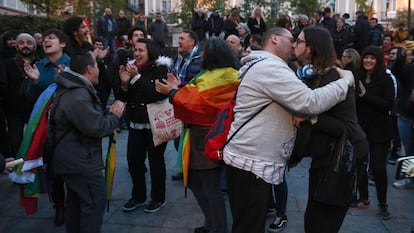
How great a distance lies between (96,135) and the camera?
10.7ft

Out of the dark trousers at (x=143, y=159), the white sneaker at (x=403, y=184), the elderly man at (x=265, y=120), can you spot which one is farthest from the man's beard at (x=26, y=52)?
the white sneaker at (x=403, y=184)

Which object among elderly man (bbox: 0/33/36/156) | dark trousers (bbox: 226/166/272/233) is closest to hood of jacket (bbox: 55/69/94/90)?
dark trousers (bbox: 226/166/272/233)

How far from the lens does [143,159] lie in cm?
465

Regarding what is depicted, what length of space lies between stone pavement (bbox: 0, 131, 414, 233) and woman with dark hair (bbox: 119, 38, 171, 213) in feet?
0.63

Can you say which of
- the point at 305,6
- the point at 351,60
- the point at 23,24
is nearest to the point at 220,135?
the point at 351,60

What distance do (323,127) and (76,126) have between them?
6.07ft

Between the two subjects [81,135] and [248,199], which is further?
[81,135]

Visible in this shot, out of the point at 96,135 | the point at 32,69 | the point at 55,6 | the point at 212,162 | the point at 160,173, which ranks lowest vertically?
the point at 160,173

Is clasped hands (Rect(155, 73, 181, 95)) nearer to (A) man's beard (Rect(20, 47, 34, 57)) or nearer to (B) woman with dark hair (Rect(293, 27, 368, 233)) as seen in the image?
(B) woman with dark hair (Rect(293, 27, 368, 233))

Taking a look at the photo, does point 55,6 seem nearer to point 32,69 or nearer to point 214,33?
point 214,33

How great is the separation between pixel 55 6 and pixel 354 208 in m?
18.5

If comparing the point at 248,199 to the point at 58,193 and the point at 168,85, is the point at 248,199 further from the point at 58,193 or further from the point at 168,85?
the point at 58,193

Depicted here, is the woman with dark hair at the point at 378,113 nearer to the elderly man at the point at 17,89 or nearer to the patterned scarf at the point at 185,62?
the patterned scarf at the point at 185,62

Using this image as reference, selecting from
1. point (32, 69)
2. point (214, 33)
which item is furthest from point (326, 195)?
point (214, 33)
